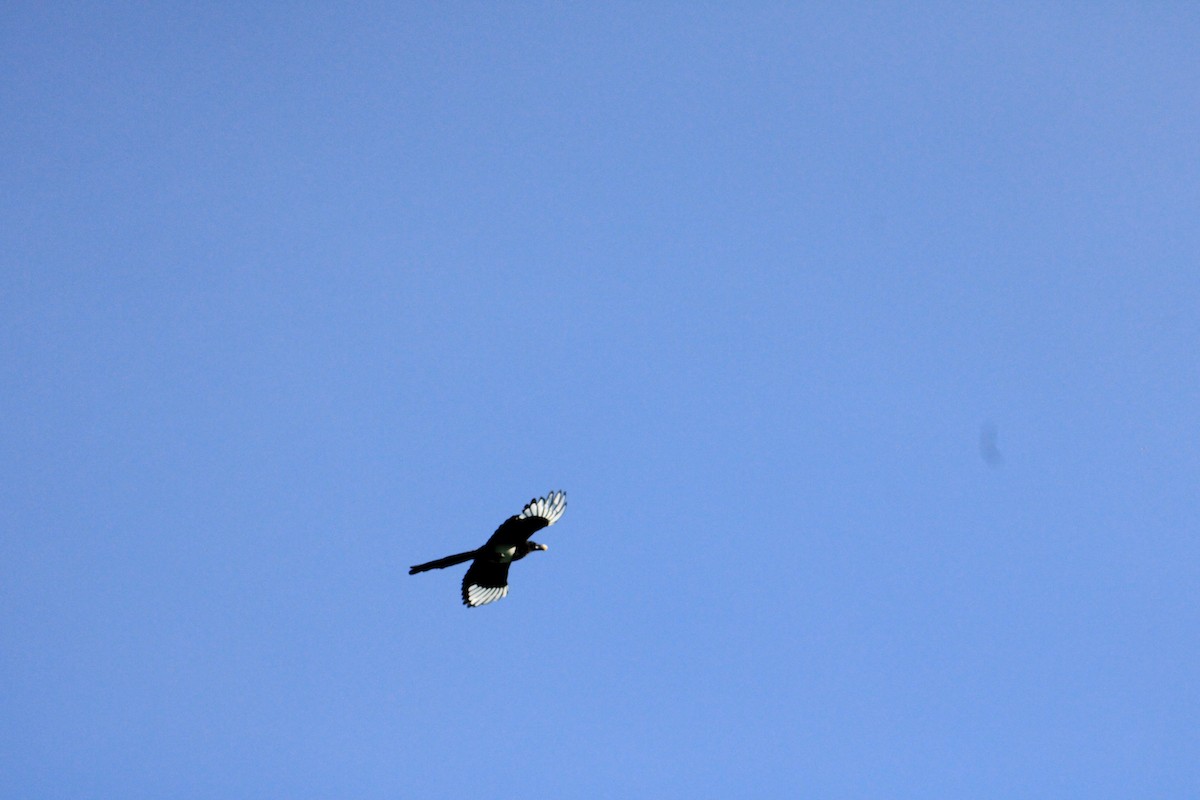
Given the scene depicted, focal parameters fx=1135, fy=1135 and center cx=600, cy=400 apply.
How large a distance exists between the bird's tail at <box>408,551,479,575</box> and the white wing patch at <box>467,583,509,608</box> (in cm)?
130

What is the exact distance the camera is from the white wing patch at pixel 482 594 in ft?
95.8

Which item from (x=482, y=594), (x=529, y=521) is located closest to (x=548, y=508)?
(x=529, y=521)

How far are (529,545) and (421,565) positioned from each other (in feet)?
9.18

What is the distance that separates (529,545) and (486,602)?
2.08 meters

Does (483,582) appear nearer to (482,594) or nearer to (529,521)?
(482,594)

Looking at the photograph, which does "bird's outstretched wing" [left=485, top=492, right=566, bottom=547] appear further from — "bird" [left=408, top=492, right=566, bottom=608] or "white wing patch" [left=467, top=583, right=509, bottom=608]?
"white wing patch" [left=467, top=583, right=509, bottom=608]

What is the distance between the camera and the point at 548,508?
28891 millimetres

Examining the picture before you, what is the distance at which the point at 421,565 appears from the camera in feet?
91.5

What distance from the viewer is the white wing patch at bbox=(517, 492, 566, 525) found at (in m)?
28.4

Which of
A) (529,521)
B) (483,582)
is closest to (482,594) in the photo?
(483,582)

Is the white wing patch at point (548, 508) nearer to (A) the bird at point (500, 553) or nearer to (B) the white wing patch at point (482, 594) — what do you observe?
(A) the bird at point (500, 553)

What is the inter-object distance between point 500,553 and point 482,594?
1.48m

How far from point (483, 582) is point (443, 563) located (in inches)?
72.1

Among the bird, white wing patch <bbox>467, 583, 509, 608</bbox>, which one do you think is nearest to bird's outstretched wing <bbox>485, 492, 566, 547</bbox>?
the bird
